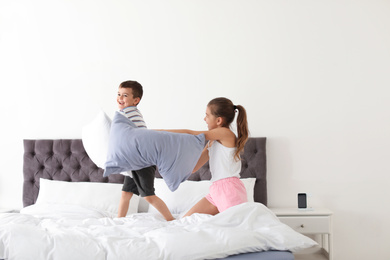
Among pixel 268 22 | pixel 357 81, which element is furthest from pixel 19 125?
pixel 357 81

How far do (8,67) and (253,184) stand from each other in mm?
2440

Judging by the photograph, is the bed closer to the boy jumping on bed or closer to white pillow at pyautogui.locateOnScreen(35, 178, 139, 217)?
white pillow at pyautogui.locateOnScreen(35, 178, 139, 217)

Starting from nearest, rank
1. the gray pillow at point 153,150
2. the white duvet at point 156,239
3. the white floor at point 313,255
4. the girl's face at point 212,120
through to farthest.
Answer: the white duvet at point 156,239 < the gray pillow at point 153,150 < the girl's face at point 212,120 < the white floor at point 313,255

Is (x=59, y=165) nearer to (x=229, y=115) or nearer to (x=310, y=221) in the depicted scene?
(x=229, y=115)

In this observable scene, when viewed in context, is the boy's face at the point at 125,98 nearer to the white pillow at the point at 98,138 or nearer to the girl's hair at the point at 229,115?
the white pillow at the point at 98,138

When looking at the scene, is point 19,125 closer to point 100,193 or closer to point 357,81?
point 100,193

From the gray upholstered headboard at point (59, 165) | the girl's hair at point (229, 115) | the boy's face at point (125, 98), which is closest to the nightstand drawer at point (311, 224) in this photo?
the gray upholstered headboard at point (59, 165)

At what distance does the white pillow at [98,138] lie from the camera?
3.56 m

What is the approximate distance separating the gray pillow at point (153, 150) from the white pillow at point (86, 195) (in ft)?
2.58

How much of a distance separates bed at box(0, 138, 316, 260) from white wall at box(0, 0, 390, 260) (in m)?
0.44

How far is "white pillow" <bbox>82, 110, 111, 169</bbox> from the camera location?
3.56 metres

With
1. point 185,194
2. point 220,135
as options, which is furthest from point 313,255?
point 220,135

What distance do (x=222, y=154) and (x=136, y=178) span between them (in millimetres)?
607

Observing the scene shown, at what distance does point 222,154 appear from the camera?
10.2 ft
